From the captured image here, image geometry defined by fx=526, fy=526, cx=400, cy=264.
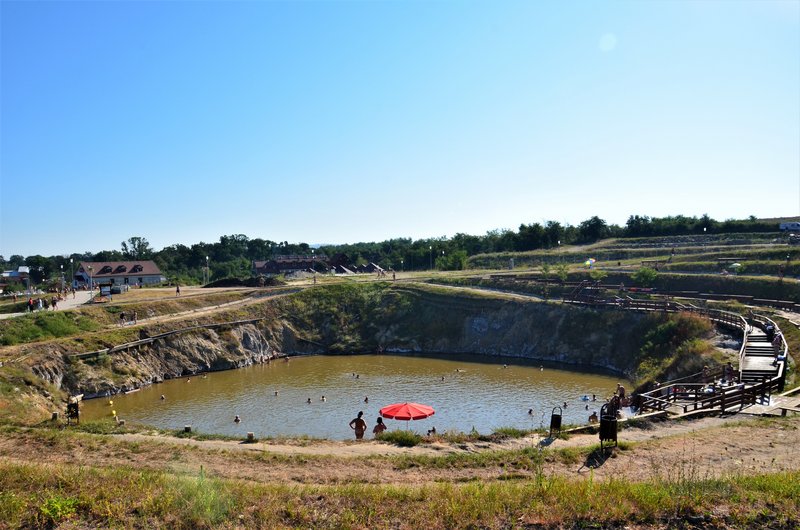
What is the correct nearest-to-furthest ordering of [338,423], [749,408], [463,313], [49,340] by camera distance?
[749,408] < [338,423] < [49,340] < [463,313]

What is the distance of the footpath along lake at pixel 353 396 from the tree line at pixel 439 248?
147 ft

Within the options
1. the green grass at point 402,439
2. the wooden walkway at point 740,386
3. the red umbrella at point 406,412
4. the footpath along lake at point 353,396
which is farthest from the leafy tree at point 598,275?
the green grass at point 402,439

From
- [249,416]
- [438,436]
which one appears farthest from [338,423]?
[438,436]

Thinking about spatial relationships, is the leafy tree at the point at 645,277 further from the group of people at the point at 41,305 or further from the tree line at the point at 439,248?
the group of people at the point at 41,305

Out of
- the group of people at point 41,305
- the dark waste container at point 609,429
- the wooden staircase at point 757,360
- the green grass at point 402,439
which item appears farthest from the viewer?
the group of people at point 41,305

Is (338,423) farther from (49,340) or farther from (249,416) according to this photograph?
(49,340)

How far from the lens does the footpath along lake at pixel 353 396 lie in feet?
109

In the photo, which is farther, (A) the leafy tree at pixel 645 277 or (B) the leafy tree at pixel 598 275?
(B) the leafy tree at pixel 598 275

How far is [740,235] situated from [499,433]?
85217mm

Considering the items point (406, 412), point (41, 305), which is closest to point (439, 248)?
point (41, 305)

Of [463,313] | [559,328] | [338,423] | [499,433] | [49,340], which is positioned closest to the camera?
[499,433]

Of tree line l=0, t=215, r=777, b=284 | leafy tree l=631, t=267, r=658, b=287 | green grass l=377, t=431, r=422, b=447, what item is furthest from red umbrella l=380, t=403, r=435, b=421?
tree line l=0, t=215, r=777, b=284

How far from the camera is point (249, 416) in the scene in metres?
35.8

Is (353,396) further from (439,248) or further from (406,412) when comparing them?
(439,248)
